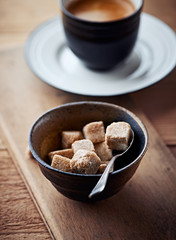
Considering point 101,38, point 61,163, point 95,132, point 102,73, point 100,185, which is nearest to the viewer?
point 100,185

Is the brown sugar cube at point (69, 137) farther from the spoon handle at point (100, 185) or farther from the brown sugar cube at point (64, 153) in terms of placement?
the spoon handle at point (100, 185)

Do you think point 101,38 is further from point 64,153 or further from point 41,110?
point 64,153

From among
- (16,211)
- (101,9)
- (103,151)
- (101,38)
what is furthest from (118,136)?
(101,9)

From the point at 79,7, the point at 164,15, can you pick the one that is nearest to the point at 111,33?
the point at 79,7

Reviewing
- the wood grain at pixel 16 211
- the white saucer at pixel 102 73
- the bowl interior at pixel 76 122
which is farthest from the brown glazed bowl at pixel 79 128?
the white saucer at pixel 102 73

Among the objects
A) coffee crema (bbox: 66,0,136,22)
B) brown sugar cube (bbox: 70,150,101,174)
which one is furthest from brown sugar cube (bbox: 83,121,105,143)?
coffee crema (bbox: 66,0,136,22)

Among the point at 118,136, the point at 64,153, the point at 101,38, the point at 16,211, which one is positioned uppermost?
the point at 101,38
